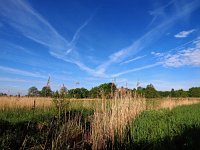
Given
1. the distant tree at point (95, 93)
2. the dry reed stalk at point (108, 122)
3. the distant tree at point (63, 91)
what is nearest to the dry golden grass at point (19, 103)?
the distant tree at point (63, 91)

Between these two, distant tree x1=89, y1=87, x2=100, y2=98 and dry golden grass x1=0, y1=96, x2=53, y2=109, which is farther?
dry golden grass x1=0, y1=96, x2=53, y2=109

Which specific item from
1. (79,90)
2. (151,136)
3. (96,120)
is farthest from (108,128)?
(79,90)

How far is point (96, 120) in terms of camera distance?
5.50 meters

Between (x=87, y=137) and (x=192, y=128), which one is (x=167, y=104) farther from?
(x=87, y=137)

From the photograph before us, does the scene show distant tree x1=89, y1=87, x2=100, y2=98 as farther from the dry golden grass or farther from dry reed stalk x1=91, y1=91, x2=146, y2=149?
the dry golden grass

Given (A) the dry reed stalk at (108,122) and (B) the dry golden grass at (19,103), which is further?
(B) the dry golden grass at (19,103)

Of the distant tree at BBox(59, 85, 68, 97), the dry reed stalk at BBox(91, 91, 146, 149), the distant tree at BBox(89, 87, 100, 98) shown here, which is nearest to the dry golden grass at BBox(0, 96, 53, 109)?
the distant tree at BBox(59, 85, 68, 97)

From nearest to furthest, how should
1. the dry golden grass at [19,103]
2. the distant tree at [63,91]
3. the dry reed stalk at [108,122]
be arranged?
the dry reed stalk at [108,122], the distant tree at [63,91], the dry golden grass at [19,103]

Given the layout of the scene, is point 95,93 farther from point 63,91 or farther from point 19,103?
point 19,103

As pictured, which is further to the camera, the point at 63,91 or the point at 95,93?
the point at 63,91

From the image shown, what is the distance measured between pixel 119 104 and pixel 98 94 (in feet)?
2.02

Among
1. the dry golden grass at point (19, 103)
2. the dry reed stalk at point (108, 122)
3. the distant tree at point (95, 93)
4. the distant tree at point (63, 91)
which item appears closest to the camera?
the dry reed stalk at point (108, 122)

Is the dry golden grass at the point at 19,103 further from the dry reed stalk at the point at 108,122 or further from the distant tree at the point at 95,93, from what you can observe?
the dry reed stalk at the point at 108,122

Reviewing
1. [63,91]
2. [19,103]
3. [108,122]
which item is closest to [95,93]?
[63,91]
